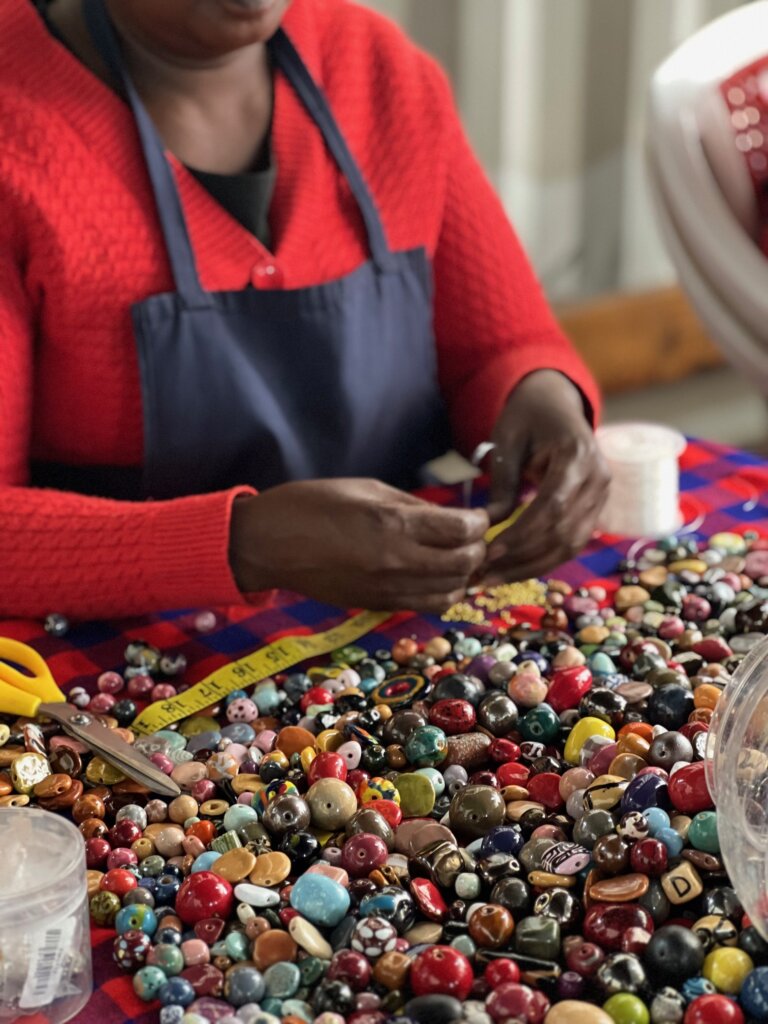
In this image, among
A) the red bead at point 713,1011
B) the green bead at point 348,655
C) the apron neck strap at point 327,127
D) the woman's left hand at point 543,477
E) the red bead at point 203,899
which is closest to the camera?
the red bead at point 713,1011

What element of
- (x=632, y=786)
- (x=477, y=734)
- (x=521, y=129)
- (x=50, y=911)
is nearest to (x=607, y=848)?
(x=632, y=786)

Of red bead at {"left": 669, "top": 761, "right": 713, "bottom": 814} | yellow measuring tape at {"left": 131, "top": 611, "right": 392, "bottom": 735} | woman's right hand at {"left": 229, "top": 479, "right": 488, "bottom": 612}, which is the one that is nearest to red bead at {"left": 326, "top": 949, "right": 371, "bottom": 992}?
red bead at {"left": 669, "top": 761, "right": 713, "bottom": 814}

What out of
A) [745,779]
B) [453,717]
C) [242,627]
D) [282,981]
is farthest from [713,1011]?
[242,627]

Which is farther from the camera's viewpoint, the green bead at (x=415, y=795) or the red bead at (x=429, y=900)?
the green bead at (x=415, y=795)

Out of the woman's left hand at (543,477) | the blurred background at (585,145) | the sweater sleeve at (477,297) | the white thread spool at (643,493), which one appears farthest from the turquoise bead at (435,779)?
the blurred background at (585,145)

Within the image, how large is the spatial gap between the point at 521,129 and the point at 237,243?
4.64 ft

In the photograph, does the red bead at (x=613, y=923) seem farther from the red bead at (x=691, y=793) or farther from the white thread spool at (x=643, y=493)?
the white thread spool at (x=643, y=493)

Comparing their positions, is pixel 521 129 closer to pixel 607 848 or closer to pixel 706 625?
pixel 706 625

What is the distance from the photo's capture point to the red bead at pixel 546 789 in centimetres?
91

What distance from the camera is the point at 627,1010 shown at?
722 millimetres

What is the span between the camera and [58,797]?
0.94 m

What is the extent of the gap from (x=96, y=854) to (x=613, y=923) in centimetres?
33

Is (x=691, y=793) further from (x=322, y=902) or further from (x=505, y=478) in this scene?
(x=505, y=478)

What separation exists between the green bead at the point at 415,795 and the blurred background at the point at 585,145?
1.60m
